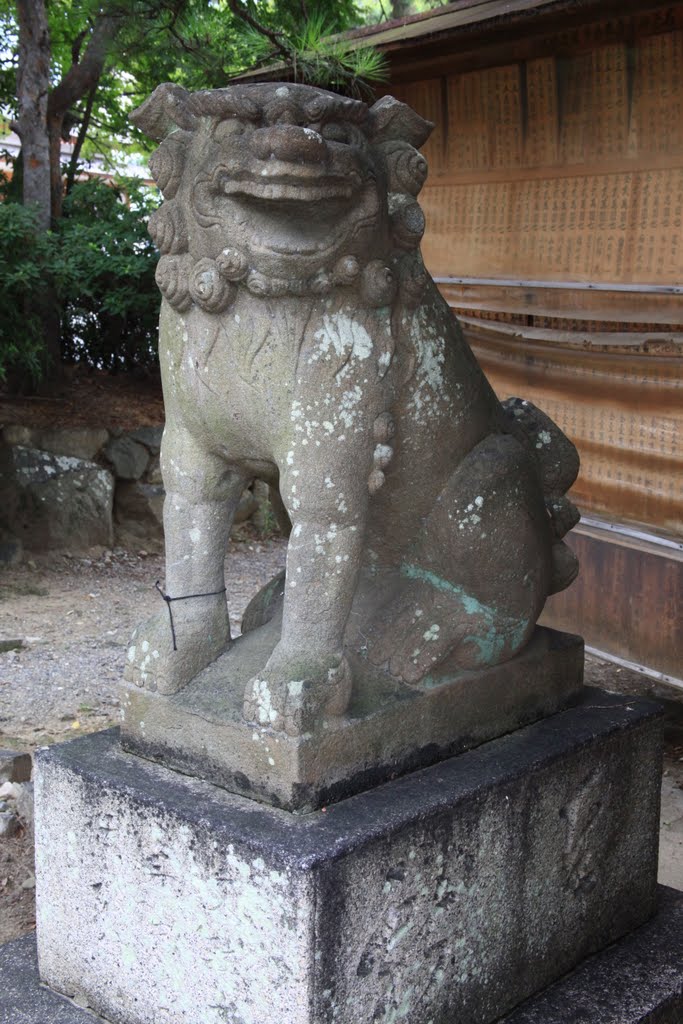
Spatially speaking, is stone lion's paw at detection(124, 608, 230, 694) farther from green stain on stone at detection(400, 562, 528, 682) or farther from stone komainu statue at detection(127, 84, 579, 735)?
green stain on stone at detection(400, 562, 528, 682)

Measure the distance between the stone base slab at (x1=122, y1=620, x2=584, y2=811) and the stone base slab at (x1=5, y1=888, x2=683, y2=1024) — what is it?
1.75 feet

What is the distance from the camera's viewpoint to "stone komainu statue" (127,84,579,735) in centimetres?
195

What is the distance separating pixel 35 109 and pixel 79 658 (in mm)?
4051

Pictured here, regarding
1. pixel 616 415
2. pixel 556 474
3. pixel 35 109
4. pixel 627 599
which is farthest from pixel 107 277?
pixel 556 474

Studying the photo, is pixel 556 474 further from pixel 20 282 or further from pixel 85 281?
pixel 85 281

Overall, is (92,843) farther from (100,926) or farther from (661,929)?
(661,929)

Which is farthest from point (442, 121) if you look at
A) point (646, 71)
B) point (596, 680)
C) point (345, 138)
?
point (345, 138)

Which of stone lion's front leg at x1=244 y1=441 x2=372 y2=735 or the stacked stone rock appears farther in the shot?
the stacked stone rock

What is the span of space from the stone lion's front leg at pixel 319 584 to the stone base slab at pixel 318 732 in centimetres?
6

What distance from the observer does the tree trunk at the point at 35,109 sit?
23.2ft

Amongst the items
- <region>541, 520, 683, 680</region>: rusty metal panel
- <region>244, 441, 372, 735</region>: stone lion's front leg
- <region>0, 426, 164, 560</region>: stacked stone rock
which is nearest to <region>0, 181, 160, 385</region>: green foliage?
<region>0, 426, 164, 560</region>: stacked stone rock

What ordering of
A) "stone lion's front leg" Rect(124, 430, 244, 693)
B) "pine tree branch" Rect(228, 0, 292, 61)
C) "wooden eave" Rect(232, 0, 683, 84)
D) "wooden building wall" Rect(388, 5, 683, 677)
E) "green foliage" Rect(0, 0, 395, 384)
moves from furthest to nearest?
"green foliage" Rect(0, 0, 395, 384) → "pine tree branch" Rect(228, 0, 292, 61) → "wooden building wall" Rect(388, 5, 683, 677) → "wooden eave" Rect(232, 0, 683, 84) → "stone lion's front leg" Rect(124, 430, 244, 693)

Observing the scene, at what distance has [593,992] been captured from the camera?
2295 millimetres

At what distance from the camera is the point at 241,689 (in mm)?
2148
